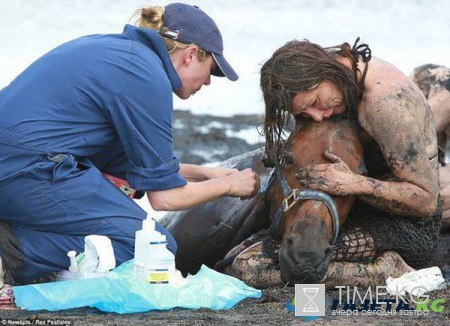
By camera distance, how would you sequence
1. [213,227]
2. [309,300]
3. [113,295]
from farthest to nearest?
[213,227] < [309,300] < [113,295]

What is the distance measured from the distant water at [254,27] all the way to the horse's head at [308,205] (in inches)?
331

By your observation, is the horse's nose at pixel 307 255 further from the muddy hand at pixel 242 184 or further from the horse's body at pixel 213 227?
the horse's body at pixel 213 227

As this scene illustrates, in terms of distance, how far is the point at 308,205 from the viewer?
567 cm

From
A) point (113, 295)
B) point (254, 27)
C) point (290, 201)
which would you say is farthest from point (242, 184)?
point (254, 27)

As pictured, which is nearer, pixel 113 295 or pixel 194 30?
pixel 113 295

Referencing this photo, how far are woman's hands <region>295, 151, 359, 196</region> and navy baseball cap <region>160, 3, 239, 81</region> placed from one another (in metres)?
0.59

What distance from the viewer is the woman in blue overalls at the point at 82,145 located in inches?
213

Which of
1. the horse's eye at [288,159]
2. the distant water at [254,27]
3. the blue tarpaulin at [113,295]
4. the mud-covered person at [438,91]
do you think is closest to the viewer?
the blue tarpaulin at [113,295]

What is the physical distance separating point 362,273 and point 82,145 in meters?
1.54

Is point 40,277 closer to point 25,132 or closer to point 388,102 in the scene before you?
point 25,132

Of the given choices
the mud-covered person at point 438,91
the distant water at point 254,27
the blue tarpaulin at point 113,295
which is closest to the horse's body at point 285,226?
the blue tarpaulin at point 113,295

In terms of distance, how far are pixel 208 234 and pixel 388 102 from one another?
1.81 m

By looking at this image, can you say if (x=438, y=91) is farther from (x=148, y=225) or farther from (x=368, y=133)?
(x=148, y=225)

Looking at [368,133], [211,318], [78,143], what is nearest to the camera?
[211,318]
